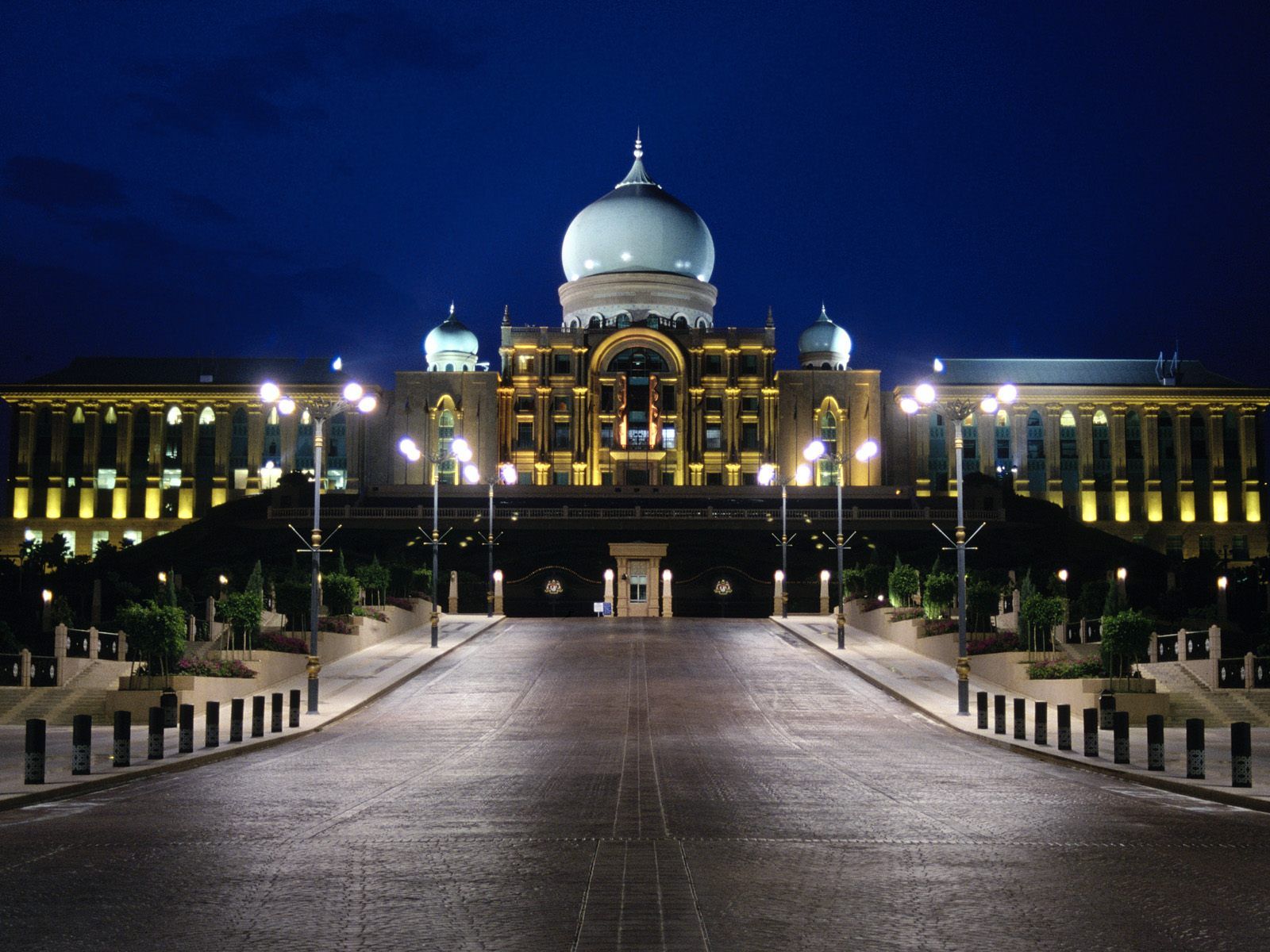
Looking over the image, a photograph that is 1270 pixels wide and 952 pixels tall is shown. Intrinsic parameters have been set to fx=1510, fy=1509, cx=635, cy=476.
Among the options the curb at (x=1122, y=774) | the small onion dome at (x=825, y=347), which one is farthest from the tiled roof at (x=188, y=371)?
the curb at (x=1122, y=774)

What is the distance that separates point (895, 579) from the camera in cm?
5966

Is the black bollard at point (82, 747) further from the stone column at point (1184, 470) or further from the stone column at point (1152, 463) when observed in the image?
the stone column at point (1184, 470)

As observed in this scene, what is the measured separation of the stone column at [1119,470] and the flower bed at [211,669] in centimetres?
10608

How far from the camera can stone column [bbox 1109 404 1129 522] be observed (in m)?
132

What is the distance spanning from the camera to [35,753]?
20531 mm

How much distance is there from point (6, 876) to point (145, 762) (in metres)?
10.8

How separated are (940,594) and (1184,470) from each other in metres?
87.9

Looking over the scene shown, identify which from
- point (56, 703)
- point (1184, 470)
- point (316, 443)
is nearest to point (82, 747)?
point (56, 703)

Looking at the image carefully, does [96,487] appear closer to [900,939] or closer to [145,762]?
[145,762]

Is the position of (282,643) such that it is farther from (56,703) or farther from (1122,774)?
(1122,774)

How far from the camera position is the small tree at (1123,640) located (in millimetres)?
34219

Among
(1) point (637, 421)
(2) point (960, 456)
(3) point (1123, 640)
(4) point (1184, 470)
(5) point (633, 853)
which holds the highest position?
(1) point (637, 421)

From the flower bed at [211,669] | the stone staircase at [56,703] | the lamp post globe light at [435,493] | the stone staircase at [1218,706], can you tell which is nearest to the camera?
the stone staircase at [56,703]

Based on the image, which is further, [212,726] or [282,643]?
[282,643]
